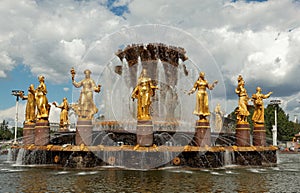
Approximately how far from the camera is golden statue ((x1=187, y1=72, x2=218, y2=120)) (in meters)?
17.2

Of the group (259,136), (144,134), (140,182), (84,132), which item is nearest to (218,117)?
(259,136)

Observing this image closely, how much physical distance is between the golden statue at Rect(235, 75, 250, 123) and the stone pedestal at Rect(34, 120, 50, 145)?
456 inches

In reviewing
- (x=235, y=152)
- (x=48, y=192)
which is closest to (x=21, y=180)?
(x=48, y=192)

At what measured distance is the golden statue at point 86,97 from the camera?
16.6 metres

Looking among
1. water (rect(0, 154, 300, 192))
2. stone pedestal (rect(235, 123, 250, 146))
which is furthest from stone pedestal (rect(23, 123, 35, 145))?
stone pedestal (rect(235, 123, 250, 146))

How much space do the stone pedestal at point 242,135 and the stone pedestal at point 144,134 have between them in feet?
21.6

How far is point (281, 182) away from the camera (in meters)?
12.4

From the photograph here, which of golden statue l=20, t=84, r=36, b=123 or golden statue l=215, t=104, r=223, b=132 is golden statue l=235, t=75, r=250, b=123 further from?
golden statue l=20, t=84, r=36, b=123

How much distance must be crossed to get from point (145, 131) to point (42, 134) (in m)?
6.29

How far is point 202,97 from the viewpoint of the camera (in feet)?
57.5

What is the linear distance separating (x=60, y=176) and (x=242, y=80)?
42.7 feet

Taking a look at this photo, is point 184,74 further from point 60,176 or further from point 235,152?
point 60,176

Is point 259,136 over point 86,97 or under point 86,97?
under

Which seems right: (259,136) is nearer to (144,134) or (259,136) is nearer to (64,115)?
(144,134)
